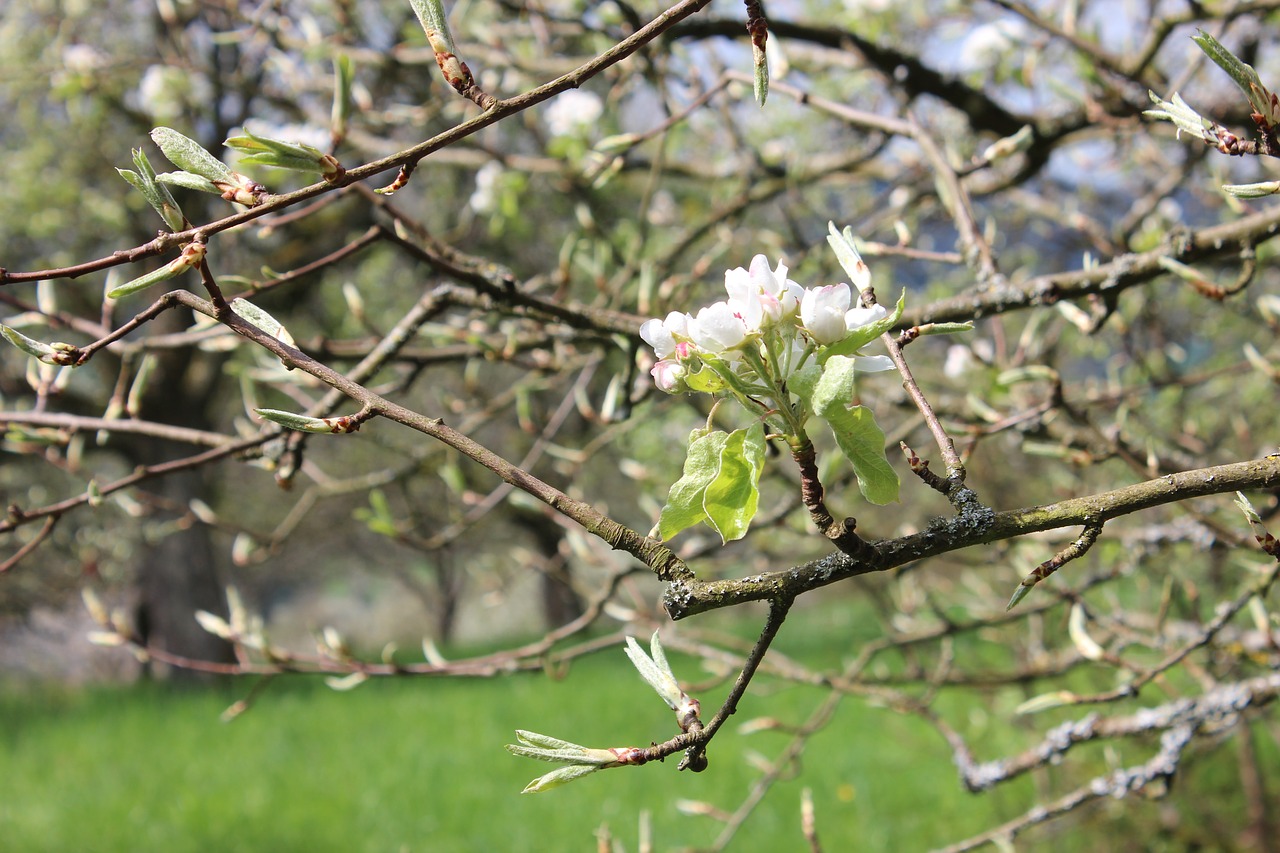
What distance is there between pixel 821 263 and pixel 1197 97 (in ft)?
5.86

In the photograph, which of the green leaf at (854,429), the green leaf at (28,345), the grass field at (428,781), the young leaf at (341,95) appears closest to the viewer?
the green leaf at (854,429)

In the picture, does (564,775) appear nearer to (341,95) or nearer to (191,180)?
(191,180)

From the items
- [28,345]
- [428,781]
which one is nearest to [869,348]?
[28,345]

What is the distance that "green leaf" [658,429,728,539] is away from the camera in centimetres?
67

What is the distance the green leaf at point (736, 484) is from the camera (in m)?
0.66

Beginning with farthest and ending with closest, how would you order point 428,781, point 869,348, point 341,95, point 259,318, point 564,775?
point 428,781 < point 869,348 < point 341,95 < point 259,318 < point 564,775

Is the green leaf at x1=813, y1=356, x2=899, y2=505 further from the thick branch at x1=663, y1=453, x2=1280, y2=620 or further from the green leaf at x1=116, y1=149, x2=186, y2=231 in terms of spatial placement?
the green leaf at x1=116, y1=149, x2=186, y2=231

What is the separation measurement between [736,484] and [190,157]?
0.44 m

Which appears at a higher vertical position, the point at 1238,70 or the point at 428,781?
the point at 1238,70

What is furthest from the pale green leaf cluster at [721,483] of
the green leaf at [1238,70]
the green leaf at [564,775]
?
the green leaf at [1238,70]

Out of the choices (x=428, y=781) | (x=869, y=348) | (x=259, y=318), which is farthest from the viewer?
(x=428, y=781)

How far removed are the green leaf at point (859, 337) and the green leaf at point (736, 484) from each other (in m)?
0.07

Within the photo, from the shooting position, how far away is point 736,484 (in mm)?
667

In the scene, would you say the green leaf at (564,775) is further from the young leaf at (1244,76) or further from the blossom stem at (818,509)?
the young leaf at (1244,76)
